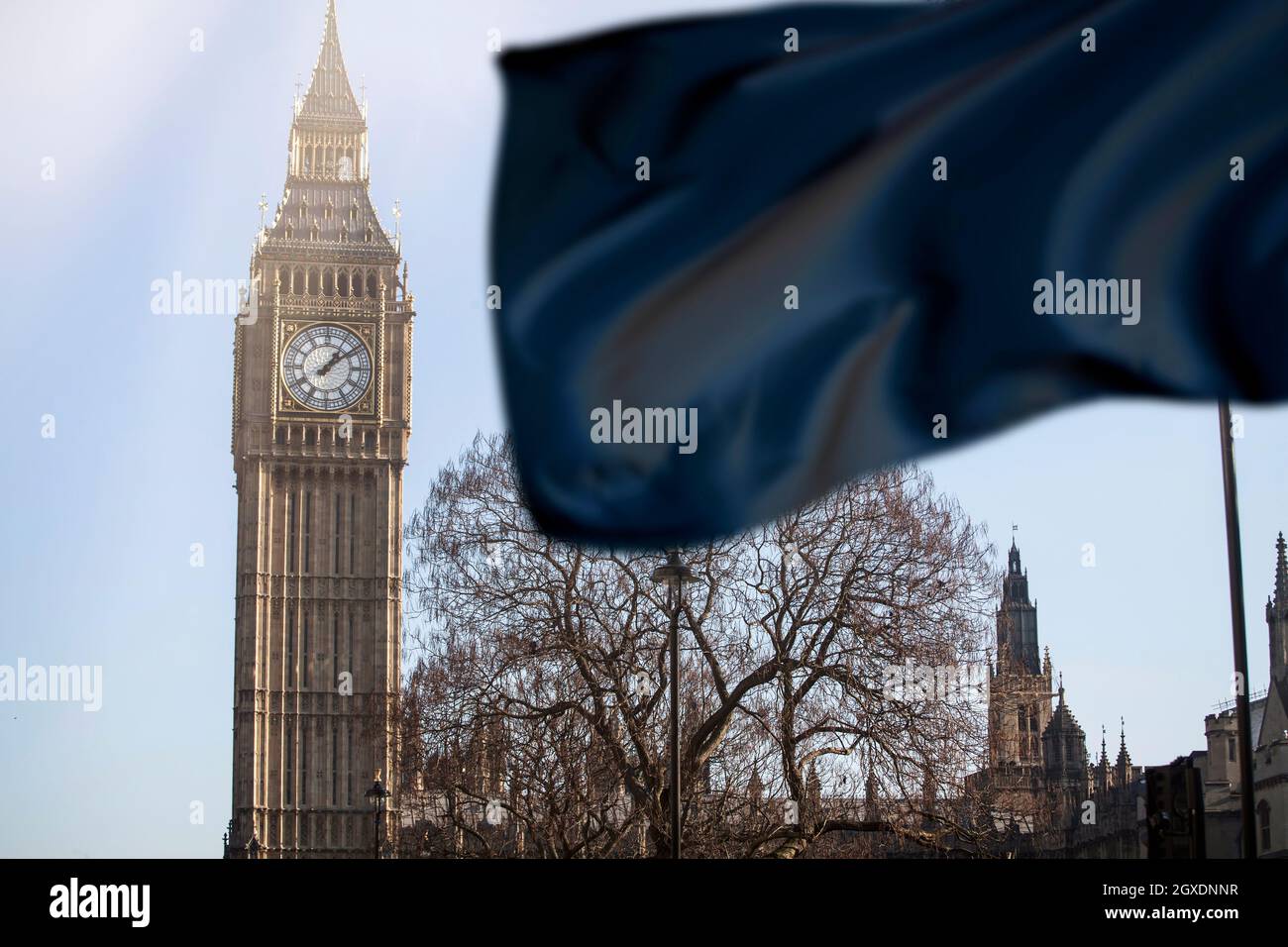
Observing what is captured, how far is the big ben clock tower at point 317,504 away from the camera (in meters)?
99.4

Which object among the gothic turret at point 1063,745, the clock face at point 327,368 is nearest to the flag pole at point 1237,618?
the clock face at point 327,368

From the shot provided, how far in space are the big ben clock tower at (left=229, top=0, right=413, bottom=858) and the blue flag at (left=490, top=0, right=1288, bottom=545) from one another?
8858cm

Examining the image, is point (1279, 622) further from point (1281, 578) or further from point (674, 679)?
point (674, 679)

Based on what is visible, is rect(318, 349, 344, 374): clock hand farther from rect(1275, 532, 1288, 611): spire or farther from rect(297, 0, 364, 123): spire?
rect(1275, 532, 1288, 611): spire

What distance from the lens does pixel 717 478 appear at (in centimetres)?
1083

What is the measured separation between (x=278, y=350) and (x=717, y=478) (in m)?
90.5

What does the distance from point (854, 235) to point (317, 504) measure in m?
92.5

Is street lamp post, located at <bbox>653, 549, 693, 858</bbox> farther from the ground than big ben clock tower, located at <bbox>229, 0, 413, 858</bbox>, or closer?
closer

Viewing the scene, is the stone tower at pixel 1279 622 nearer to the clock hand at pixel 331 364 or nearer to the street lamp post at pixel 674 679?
the clock hand at pixel 331 364

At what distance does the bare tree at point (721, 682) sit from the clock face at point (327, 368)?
63.2 metres

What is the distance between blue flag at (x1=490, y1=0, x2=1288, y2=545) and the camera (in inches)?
416

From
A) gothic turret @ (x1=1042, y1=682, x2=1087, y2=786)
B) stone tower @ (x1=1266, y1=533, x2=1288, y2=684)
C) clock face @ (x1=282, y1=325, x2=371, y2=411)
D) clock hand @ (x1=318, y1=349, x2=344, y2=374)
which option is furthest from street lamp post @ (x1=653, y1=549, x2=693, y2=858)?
gothic turret @ (x1=1042, y1=682, x2=1087, y2=786)

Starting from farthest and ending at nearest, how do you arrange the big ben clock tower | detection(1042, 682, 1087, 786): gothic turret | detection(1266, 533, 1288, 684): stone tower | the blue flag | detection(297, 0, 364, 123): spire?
detection(1042, 682, 1087, 786): gothic turret → detection(297, 0, 364, 123): spire → the big ben clock tower → detection(1266, 533, 1288, 684): stone tower → the blue flag
